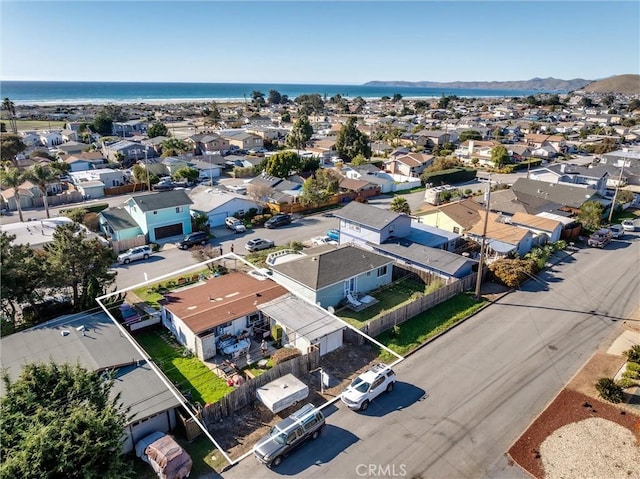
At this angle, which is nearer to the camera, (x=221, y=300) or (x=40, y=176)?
(x=221, y=300)

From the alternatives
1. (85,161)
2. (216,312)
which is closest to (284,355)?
(216,312)

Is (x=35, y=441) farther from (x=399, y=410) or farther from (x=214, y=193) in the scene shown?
(x=214, y=193)

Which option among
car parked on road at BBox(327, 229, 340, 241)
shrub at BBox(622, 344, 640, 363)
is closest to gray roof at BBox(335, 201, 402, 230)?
car parked on road at BBox(327, 229, 340, 241)

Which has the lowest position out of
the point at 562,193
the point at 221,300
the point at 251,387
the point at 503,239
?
the point at 251,387

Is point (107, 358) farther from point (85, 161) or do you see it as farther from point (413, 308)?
point (85, 161)

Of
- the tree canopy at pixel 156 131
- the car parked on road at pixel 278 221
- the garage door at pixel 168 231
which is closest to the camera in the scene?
the garage door at pixel 168 231

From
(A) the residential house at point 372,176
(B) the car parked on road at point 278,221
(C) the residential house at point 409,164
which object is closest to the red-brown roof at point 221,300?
(B) the car parked on road at point 278,221

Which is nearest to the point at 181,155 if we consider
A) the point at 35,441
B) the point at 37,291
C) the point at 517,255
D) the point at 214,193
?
the point at 214,193
